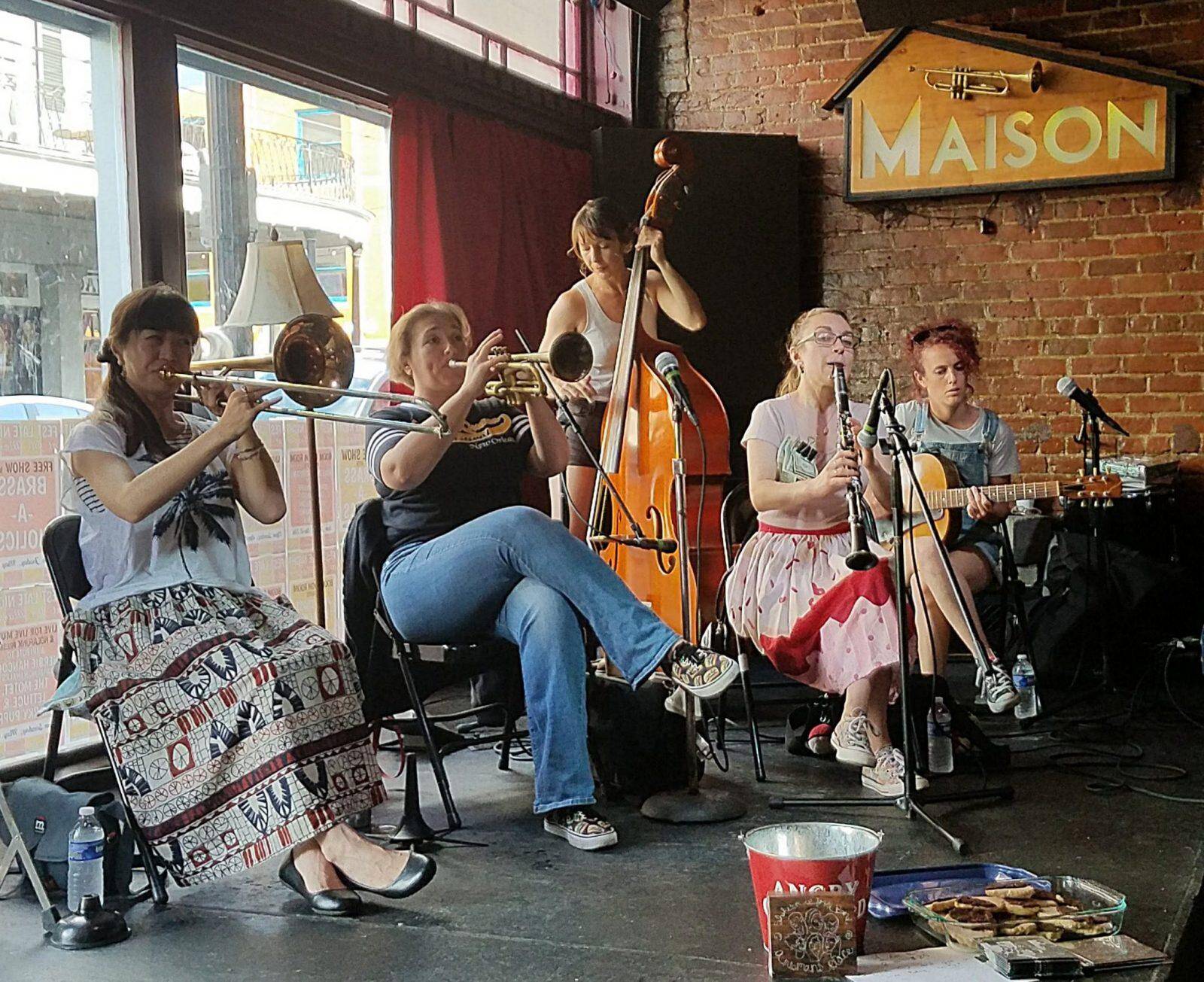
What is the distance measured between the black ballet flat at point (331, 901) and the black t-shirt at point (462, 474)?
2.79ft

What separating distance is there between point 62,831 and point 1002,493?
8.32ft

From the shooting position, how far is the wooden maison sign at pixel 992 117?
198 inches

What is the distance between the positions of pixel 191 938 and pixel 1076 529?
3.38m

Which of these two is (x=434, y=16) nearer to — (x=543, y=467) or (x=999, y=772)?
(x=543, y=467)

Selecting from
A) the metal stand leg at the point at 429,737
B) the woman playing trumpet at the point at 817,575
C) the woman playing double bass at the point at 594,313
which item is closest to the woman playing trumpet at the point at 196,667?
the metal stand leg at the point at 429,737

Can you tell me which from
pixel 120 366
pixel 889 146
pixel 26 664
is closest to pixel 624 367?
pixel 120 366

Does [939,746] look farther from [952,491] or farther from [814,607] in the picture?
[952,491]

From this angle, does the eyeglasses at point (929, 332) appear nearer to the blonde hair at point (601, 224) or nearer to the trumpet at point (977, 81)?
the blonde hair at point (601, 224)

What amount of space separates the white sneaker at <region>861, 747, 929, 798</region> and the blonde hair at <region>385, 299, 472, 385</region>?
4.60 ft

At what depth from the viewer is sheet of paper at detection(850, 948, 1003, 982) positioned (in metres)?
1.92

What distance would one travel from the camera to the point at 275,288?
3.29 metres

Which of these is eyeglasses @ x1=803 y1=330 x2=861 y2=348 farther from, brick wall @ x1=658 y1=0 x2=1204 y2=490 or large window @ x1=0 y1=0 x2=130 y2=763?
brick wall @ x1=658 y1=0 x2=1204 y2=490

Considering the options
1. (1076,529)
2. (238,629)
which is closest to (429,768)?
(238,629)

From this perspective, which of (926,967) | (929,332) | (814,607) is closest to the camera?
(926,967)
